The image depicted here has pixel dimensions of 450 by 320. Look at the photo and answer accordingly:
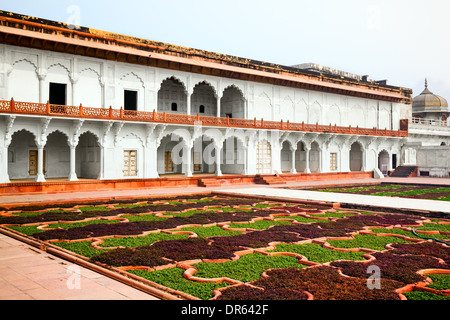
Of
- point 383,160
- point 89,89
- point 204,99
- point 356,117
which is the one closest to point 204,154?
point 204,99

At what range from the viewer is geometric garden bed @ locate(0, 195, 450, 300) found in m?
4.91

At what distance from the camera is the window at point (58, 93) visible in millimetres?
19859

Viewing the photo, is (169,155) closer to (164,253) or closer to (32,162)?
(32,162)

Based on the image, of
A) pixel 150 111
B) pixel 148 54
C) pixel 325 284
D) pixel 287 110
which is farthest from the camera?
pixel 287 110

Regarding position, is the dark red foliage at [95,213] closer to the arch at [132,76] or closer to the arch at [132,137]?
the arch at [132,137]

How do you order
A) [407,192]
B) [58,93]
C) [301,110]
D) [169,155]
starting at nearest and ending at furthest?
[407,192], [58,93], [169,155], [301,110]

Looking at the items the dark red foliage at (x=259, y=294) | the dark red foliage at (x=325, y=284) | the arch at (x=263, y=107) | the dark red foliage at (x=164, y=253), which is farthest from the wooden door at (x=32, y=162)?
the dark red foliage at (x=259, y=294)

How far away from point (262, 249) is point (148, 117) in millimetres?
15928

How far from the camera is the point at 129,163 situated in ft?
72.3

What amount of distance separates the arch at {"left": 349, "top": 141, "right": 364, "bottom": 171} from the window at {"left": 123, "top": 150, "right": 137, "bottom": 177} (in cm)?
2012

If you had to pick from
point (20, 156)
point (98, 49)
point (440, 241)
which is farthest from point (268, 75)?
point (440, 241)

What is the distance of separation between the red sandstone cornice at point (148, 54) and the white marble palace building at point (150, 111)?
7 centimetres
